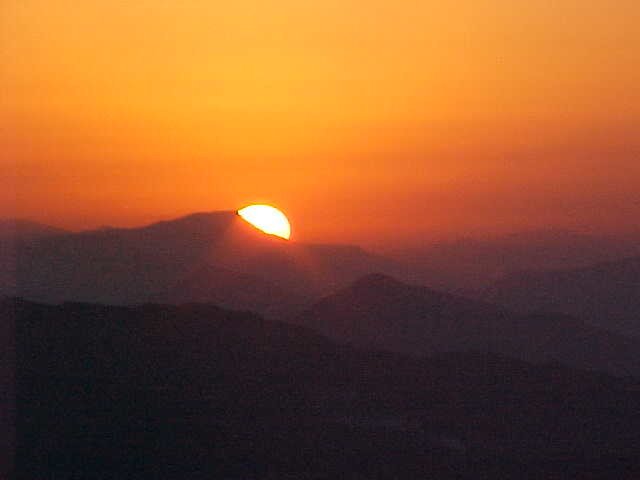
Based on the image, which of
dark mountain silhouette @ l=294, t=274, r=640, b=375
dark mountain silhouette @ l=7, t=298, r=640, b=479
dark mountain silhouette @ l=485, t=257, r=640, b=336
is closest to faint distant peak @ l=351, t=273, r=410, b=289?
dark mountain silhouette @ l=294, t=274, r=640, b=375

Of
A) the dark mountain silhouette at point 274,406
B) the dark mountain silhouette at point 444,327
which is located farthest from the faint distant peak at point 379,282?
the dark mountain silhouette at point 274,406

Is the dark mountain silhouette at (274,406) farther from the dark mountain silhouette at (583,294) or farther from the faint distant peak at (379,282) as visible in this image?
the dark mountain silhouette at (583,294)

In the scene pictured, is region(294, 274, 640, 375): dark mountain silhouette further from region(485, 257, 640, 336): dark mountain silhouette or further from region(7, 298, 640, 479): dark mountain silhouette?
region(7, 298, 640, 479): dark mountain silhouette

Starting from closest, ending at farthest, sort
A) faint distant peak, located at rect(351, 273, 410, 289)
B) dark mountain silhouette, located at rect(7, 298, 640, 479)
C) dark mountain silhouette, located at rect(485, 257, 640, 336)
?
dark mountain silhouette, located at rect(7, 298, 640, 479), faint distant peak, located at rect(351, 273, 410, 289), dark mountain silhouette, located at rect(485, 257, 640, 336)

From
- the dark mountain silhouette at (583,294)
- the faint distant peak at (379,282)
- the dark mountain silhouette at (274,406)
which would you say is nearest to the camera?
the dark mountain silhouette at (274,406)

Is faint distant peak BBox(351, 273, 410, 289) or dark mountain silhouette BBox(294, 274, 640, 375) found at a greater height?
faint distant peak BBox(351, 273, 410, 289)

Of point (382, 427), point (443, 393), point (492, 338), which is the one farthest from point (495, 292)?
point (382, 427)

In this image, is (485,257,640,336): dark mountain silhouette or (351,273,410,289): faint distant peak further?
(485,257,640,336): dark mountain silhouette

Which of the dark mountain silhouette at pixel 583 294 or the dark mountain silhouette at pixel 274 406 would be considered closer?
the dark mountain silhouette at pixel 274 406
